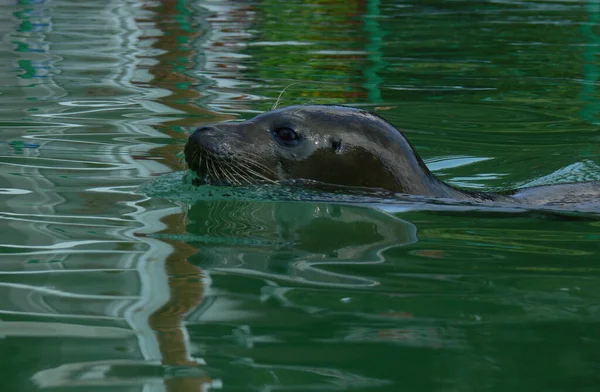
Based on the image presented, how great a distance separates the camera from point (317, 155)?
5.00 meters

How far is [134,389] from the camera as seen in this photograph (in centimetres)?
262

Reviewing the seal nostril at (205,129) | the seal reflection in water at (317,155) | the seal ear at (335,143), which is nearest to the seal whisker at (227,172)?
the seal reflection in water at (317,155)

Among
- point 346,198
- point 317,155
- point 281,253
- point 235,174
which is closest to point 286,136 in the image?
point 317,155

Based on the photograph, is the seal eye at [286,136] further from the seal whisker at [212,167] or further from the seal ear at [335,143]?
the seal whisker at [212,167]

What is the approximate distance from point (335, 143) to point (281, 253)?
1.17 m

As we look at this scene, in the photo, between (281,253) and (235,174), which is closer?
(281,253)

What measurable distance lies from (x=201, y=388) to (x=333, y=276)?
3.43 ft

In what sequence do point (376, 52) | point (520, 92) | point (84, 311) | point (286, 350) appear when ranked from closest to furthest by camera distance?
point (286, 350) → point (84, 311) → point (520, 92) → point (376, 52)

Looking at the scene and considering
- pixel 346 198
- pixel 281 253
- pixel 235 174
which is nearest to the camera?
pixel 281 253

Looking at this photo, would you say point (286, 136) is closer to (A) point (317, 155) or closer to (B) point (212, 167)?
(A) point (317, 155)

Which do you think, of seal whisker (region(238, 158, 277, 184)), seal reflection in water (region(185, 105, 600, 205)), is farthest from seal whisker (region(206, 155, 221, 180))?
seal whisker (region(238, 158, 277, 184))

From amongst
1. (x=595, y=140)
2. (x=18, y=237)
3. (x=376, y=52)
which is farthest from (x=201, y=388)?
(x=376, y=52)

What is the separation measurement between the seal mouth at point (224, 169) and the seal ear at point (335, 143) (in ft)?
0.94

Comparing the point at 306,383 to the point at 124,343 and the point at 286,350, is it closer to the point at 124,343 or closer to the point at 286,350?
the point at 286,350
